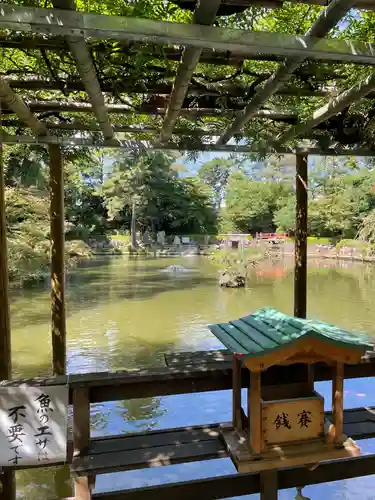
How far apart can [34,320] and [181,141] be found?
5796 millimetres

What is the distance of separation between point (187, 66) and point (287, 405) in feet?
4.75

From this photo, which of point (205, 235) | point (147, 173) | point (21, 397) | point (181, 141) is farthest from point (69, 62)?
point (205, 235)

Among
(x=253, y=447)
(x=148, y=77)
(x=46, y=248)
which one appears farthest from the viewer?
(x=46, y=248)

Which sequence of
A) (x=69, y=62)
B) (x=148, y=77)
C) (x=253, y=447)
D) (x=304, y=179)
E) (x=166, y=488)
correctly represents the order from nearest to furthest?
(x=253, y=447)
(x=166, y=488)
(x=69, y=62)
(x=148, y=77)
(x=304, y=179)

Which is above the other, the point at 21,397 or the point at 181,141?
the point at 181,141

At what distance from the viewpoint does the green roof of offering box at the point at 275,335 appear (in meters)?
1.65

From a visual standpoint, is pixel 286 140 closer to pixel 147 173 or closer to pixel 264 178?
pixel 147 173

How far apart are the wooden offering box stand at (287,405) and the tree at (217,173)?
95.4 ft

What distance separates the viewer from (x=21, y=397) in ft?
5.93

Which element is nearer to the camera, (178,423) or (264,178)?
(178,423)

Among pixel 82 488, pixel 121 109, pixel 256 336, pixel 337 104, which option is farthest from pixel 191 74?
pixel 82 488

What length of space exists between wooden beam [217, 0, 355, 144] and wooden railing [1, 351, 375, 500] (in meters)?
1.31

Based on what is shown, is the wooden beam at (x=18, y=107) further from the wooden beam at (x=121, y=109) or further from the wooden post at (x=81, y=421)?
the wooden post at (x=81, y=421)

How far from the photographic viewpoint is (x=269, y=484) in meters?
2.00
